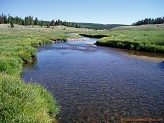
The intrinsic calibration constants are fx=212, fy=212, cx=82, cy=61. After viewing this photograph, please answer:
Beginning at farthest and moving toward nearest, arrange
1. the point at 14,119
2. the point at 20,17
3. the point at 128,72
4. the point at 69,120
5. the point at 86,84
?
the point at 20,17
the point at 128,72
the point at 86,84
the point at 69,120
the point at 14,119

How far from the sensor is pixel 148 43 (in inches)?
1938

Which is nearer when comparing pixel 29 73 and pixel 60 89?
pixel 60 89

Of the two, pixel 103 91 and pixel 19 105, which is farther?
pixel 103 91

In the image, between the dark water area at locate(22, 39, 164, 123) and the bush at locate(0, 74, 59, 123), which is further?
the dark water area at locate(22, 39, 164, 123)

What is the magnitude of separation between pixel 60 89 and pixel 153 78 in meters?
10.4

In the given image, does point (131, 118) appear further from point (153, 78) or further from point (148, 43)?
point (148, 43)

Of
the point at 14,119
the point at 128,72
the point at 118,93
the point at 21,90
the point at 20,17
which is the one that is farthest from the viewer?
the point at 20,17

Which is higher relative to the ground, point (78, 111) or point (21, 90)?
point (21, 90)

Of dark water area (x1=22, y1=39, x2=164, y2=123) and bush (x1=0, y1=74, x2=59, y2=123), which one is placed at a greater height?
bush (x1=0, y1=74, x2=59, y2=123)

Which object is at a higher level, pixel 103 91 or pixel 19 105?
pixel 19 105

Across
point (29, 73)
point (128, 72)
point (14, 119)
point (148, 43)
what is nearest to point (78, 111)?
point (14, 119)

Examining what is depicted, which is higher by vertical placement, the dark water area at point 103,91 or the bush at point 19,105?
the bush at point 19,105

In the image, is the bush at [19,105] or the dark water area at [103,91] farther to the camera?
the dark water area at [103,91]

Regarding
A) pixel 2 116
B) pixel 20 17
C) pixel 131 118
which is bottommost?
pixel 131 118
